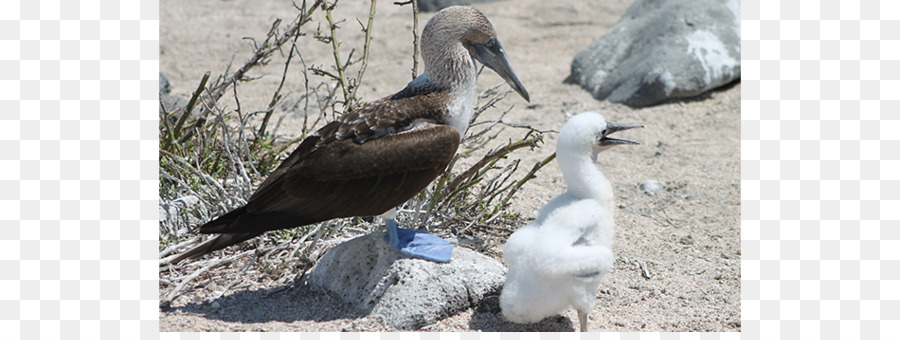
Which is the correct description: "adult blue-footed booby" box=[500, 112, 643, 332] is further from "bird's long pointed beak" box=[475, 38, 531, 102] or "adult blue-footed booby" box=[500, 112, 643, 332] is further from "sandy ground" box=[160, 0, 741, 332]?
"bird's long pointed beak" box=[475, 38, 531, 102]

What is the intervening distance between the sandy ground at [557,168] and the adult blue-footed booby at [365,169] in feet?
1.37

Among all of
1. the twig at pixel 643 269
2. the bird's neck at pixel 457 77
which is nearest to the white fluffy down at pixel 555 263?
the bird's neck at pixel 457 77

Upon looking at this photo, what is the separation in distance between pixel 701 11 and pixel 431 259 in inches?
203

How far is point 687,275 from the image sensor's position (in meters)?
4.70

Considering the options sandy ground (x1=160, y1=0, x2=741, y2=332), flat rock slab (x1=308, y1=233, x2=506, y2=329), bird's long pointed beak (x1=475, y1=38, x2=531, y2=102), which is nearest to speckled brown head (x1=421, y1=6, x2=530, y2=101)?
bird's long pointed beak (x1=475, y1=38, x2=531, y2=102)

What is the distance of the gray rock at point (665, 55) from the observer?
7695mm

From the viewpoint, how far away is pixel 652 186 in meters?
6.03

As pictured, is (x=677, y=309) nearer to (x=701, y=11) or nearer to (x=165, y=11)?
(x=701, y=11)

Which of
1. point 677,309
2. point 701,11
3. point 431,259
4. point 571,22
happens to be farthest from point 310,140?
point 571,22

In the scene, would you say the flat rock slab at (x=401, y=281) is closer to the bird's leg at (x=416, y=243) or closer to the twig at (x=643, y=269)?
the bird's leg at (x=416, y=243)

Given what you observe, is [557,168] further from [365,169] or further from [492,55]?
[365,169]

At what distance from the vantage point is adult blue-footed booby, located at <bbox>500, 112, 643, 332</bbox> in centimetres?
350

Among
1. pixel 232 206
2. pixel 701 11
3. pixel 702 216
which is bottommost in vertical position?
pixel 702 216

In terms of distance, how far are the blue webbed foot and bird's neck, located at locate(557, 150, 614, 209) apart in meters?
0.72
